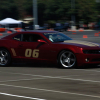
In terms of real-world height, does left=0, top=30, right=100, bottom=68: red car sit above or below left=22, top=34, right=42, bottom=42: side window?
below

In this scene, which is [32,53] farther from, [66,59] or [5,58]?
[66,59]

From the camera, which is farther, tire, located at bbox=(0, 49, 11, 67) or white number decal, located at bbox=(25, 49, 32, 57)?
tire, located at bbox=(0, 49, 11, 67)

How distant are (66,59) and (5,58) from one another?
2343mm

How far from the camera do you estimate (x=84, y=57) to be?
9828mm

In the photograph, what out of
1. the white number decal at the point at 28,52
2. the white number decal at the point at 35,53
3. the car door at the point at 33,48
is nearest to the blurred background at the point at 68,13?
the car door at the point at 33,48

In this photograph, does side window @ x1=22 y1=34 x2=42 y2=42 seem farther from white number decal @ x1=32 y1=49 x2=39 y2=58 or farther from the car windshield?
white number decal @ x1=32 y1=49 x2=39 y2=58

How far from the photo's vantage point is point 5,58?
36.5ft

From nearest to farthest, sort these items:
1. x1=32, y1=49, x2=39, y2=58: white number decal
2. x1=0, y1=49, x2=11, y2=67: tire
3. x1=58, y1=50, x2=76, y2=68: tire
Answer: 1. x1=58, y1=50, x2=76, y2=68: tire
2. x1=32, y1=49, x2=39, y2=58: white number decal
3. x1=0, y1=49, x2=11, y2=67: tire

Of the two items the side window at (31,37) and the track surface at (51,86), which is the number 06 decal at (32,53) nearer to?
the side window at (31,37)

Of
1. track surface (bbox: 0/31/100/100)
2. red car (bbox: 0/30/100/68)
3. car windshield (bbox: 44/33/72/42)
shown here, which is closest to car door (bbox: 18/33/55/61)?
red car (bbox: 0/30/100/68)

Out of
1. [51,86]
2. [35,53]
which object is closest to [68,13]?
[35,53]

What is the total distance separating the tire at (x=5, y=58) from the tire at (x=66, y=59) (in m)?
1.92

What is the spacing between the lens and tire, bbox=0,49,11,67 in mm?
11031

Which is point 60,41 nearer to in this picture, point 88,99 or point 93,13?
point 88,99
